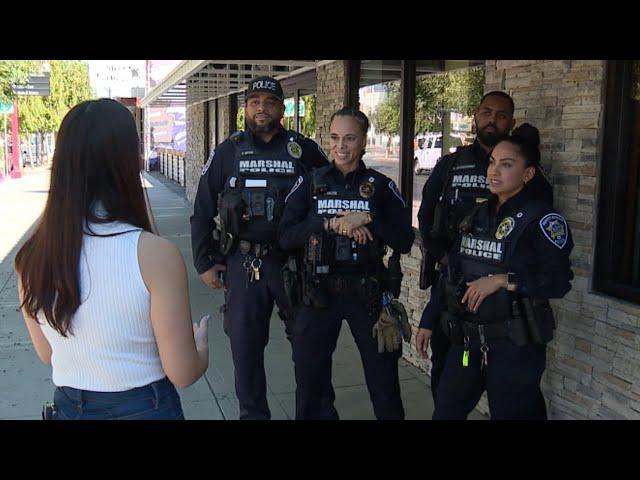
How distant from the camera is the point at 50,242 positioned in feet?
5.71

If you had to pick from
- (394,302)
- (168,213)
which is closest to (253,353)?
(394,302)

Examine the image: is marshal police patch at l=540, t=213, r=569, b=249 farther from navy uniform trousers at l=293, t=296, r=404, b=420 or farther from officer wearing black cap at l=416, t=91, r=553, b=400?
navy uniform trousers at l=293, t=296, r=404, b=420

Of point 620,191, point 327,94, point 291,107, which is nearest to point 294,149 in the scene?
point 620,191

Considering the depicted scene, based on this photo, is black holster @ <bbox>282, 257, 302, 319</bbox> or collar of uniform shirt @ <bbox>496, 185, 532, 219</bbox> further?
black holster @ <bbox>282, 257, 302, 319</bbox>

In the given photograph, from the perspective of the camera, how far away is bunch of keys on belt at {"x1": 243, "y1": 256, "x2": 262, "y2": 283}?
3650 millimetres

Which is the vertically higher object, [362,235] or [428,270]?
[362,235]

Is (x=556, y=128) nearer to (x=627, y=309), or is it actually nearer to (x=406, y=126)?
(x=627, y=309)

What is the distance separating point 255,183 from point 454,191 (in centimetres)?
111

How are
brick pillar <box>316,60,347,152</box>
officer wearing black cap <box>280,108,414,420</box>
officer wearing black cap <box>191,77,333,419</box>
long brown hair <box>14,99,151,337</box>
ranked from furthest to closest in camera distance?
brick pillar <box>316,60,347,152</box> < officer wearing black cap <box>191,77,333,419</box> < officer wearing black cap <box>280,108,414,420</box> < long brown hair <box>14,99,151,337</box>

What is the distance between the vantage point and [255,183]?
368 cm

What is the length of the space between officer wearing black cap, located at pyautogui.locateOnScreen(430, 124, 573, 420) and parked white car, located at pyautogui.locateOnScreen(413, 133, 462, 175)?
2.29m

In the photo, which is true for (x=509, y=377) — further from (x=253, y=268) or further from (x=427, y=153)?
(x=427, y=153)

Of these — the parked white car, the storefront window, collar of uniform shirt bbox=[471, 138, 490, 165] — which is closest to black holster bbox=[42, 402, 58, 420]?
collar of uniform shirt bbox=[471, 138, 490, 165]
